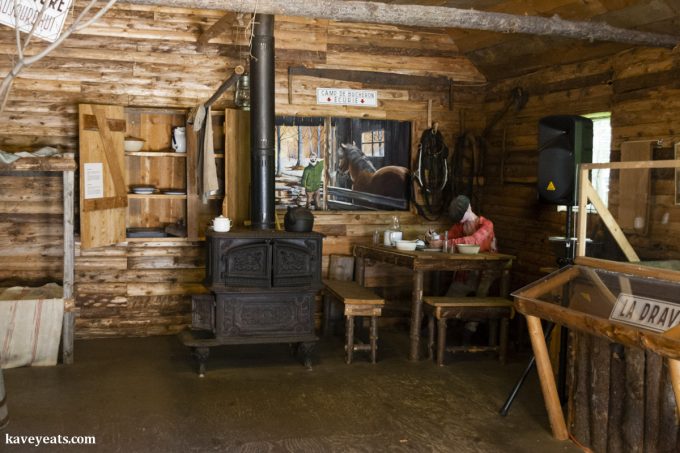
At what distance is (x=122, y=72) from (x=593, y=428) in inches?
203

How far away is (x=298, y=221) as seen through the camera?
5914 millimetres

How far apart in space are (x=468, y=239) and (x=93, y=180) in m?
3.45

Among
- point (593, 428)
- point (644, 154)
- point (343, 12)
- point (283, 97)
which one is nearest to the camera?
point (593, 428)

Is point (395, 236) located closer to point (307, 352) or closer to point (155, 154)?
point (307, 352)

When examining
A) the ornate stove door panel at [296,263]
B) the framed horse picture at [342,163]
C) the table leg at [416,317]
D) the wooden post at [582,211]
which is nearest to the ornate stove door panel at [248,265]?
the ornate stove door panel at [296,263]

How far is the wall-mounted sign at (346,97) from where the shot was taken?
24.0ft

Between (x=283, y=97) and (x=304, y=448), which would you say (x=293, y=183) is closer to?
(x=283, y=97)

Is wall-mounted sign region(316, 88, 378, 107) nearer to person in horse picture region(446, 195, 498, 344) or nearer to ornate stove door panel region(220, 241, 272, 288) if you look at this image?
person in horse picture region(446, 195, 498, 344)

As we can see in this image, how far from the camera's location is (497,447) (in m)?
4.29

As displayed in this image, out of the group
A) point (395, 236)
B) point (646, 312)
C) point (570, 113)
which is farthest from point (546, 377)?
point (570, 113)

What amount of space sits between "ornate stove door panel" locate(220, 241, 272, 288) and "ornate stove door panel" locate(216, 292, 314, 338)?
0.11 metres

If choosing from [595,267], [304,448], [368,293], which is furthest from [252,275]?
[595,267]

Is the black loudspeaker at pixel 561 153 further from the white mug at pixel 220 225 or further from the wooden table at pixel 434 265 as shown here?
the white mug at pixel 220 225

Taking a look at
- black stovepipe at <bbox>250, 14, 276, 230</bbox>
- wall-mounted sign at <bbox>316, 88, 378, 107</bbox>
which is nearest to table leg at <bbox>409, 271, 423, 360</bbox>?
black stovepipe at <bbox>250, 14, 276, 230</bbox>
